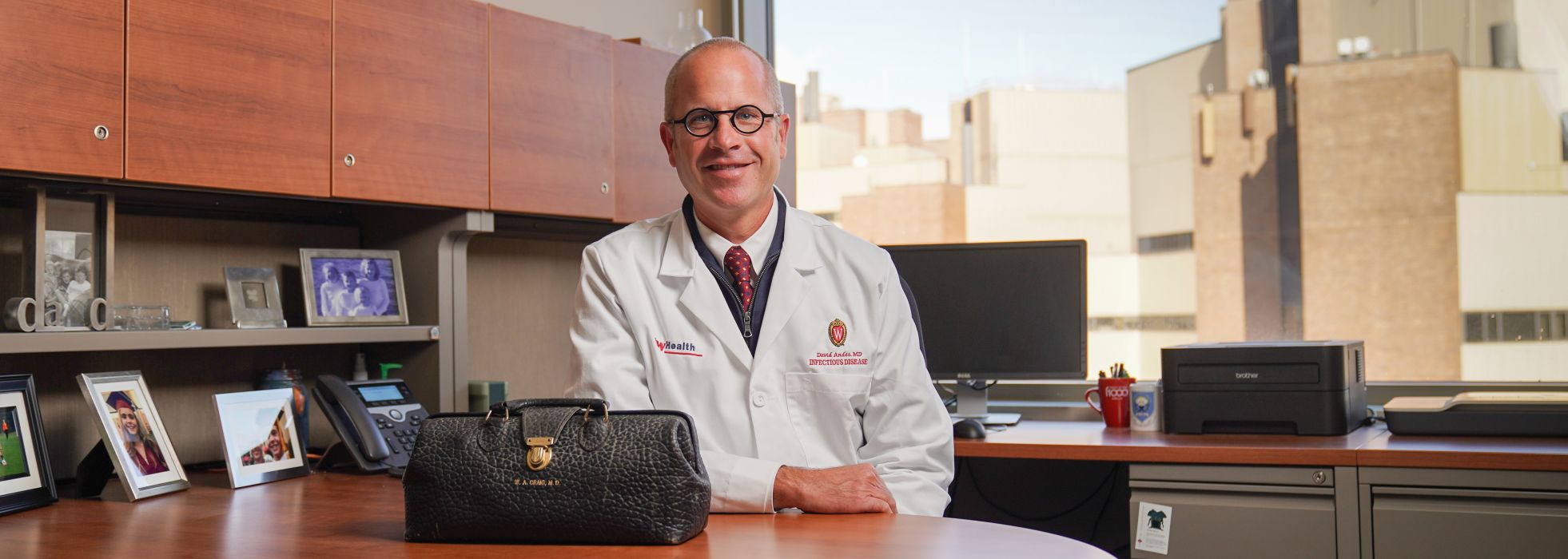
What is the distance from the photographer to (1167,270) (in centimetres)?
345

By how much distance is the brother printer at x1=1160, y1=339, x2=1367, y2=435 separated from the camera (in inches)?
101

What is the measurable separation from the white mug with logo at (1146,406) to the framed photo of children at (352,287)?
65.7 inches

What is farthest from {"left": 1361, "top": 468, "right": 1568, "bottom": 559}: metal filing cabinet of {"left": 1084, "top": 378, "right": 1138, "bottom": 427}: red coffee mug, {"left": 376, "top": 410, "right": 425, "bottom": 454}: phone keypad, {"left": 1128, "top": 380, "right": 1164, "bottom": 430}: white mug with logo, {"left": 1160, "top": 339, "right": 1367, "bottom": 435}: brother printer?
{"left": 376, "top": 410, "right": 425, "bottom": 454}: phone keypad

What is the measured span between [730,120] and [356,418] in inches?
40.1

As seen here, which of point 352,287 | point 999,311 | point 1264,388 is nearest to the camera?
point 352,287

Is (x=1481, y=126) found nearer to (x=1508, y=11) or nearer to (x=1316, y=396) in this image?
(x=1508, y=11)

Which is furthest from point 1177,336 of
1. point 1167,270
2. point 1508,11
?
point 1508,11

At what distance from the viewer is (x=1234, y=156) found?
133 inches

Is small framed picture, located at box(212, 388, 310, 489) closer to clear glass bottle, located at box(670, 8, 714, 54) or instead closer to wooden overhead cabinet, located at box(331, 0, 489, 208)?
wooden overhead cabinet, located at box(331, 0, 489, 208)

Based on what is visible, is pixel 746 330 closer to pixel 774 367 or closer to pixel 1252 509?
pixel 774 367

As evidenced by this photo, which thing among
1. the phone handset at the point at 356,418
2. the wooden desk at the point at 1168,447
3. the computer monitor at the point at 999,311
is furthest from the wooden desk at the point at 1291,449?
the phone handset at the point at 356,418

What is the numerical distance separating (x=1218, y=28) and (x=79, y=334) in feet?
9.42

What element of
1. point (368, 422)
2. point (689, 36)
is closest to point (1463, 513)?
point (368, 422)

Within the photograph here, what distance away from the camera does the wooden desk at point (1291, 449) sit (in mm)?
2230
